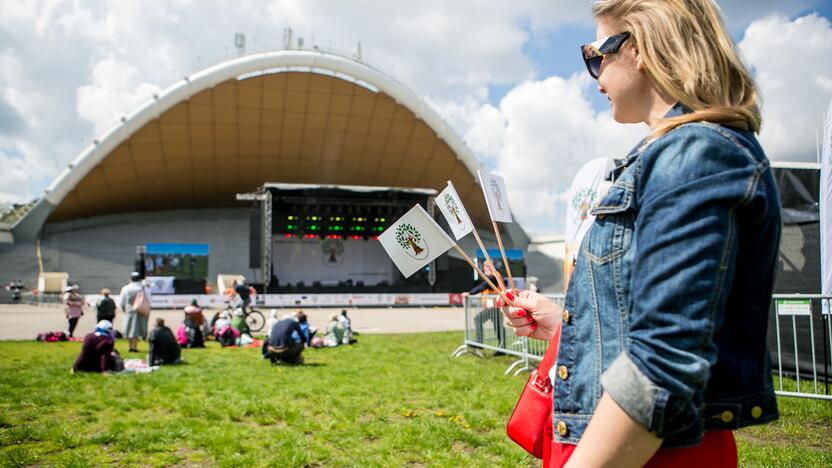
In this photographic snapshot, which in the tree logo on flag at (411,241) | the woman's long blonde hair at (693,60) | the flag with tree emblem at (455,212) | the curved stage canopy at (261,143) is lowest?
the tree logo on flag at (411,241)

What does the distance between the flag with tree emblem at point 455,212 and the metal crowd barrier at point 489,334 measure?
7.96m

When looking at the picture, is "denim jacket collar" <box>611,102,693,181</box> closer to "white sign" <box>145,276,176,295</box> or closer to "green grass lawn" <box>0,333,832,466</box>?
"green grass lawn" <box>0,333,832,466</box>

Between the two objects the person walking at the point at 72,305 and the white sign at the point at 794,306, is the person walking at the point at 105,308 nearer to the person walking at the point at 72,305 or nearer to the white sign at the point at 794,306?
the person walking at the point at 72,305

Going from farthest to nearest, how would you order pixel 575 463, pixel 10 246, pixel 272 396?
pixel 10 246, pixel 272 396, pixel 575 463

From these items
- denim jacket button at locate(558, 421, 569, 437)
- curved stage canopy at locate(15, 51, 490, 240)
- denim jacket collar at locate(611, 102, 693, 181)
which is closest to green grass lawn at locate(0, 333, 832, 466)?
denim jacket button at locate(558, 421, 569, 437)

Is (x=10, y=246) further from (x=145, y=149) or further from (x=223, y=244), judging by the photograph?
(x=223, y=244)

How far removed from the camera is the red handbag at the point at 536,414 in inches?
53.7

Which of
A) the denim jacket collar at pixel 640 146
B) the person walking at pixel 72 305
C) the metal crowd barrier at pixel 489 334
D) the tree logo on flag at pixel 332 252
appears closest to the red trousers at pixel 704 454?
the denim jacket collar at pixel 640 146

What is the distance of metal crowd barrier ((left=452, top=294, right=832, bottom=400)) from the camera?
258 inches

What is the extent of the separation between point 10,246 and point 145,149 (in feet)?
35.3

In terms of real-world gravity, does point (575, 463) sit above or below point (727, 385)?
below

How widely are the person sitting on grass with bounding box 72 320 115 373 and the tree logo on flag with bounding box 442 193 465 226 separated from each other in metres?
9.24

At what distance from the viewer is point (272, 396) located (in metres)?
7.39

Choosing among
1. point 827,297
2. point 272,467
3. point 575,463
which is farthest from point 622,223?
point 827,297
